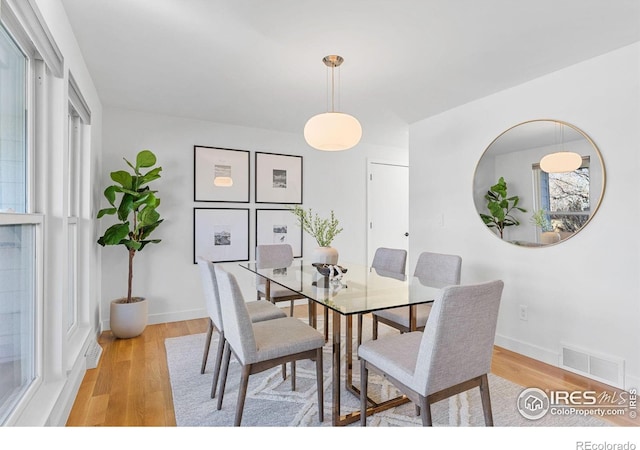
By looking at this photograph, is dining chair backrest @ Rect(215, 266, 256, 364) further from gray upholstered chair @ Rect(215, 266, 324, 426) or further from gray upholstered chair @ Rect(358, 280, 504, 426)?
gray upholstered chair @ Rect(358, 280, 504, 426)

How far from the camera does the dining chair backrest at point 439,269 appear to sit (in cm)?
248

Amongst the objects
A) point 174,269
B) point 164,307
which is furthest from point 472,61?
point 164,307

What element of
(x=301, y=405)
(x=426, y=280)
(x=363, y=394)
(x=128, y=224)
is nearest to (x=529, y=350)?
(x=426, y=280)

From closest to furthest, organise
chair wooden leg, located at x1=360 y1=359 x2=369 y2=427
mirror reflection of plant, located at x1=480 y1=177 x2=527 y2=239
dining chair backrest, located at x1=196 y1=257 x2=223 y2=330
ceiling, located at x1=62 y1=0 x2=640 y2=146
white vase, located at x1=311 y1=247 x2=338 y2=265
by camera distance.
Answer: chair wooden leg, located at x1=360 y1=359 x2=369 y2=427, ceiling, located at x1=62 y1=0 x2=640 y2=146, dining chair backrest, located at x1=196 y1=257 x2=223 y2=330, white vase, located at x1=311 y1=247 x2=338 y2=265, mirror reflection of plant, located at x1=480 y1=177 x2=527 y2=239

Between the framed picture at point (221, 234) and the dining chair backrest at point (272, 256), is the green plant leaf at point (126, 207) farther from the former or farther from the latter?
the dining chair backrest at point (272, 256)

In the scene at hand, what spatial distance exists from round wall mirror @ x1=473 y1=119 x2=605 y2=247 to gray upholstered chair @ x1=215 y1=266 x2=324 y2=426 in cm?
202

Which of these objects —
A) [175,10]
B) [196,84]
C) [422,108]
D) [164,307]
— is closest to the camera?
[175,10]

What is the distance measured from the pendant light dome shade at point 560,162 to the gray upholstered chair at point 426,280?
3.35 ft

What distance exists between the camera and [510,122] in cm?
293

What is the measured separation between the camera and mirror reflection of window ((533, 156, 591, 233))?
2451 mm

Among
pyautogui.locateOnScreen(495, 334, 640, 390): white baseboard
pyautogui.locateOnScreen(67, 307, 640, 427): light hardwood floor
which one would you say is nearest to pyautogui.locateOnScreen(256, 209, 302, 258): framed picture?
pyautogui.locateOnScreen(67, 307, 640, 427): light hardwood floor
